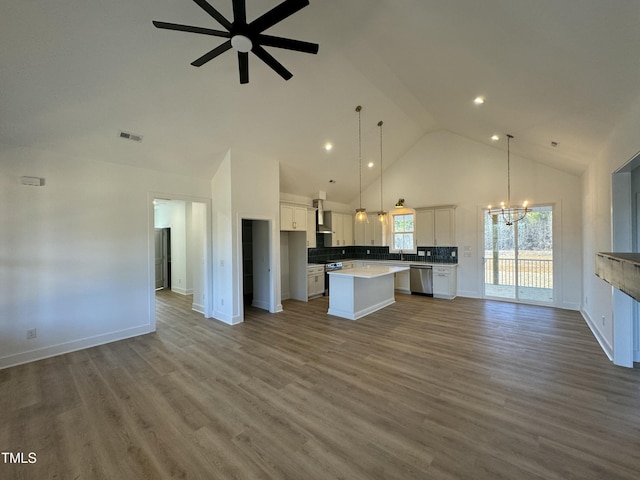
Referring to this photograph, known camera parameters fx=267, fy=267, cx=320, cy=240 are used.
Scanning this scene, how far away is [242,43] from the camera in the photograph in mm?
2266

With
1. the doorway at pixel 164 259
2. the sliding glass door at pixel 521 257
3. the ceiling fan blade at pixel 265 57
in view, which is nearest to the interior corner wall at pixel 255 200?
the ceiling fan blade at pixel 265 57

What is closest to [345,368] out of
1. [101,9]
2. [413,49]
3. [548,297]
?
[413,49]

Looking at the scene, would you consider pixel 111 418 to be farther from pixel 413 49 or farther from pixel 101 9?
pixel 413 49

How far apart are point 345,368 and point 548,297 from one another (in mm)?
5574

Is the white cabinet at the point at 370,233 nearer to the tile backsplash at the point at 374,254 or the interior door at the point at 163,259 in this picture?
the tile backsplash at the point at 374,254

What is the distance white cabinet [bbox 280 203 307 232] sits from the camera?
6327 mm

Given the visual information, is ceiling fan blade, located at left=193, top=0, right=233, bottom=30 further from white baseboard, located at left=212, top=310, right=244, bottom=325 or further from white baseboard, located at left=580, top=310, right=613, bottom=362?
white baseboard, located at left=580, top=310, right=613, bottom=362

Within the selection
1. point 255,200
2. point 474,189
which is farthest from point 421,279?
point 255,200

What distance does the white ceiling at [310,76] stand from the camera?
2273 mm

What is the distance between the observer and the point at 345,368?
3.23 metres

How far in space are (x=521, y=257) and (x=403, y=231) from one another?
9.58 ft

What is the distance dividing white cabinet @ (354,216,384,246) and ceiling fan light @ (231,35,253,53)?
21.4 ft

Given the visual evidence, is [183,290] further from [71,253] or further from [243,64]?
[243,64]

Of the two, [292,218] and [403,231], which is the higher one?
[292,218]
